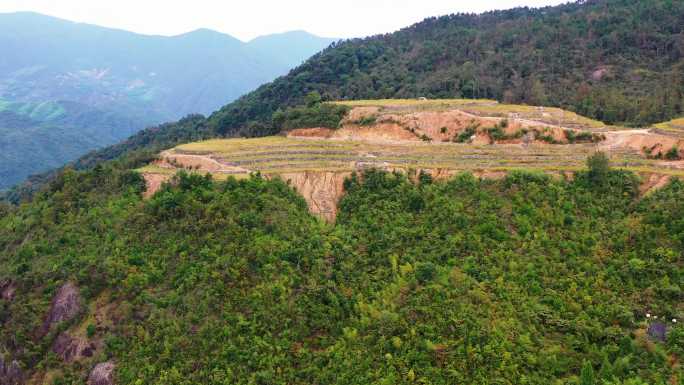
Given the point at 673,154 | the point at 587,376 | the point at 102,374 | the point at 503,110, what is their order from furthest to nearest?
the point at 503,110, the point at 673,154, the point at 102,374, the point at 587,376

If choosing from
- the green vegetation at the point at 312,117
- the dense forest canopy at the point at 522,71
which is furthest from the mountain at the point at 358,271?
the dense forest canopy at the point at 522,71

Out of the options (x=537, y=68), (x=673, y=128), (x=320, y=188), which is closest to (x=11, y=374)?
(x=320, y=188)

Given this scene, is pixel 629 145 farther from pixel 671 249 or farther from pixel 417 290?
pixel 417 290

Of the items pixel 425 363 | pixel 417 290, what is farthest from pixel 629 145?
pixel 425 363

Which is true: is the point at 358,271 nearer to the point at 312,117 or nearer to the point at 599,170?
the point at 599,170

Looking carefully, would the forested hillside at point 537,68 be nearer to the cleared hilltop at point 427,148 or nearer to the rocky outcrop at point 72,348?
the cleared hilltop at point 427,148

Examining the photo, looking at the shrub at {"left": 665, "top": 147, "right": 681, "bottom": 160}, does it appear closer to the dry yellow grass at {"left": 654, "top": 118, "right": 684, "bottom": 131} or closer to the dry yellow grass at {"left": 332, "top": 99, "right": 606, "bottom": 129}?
the dry yellow grass at {"left": 654, "top": 118, "right": 684, "bottom": 131}
